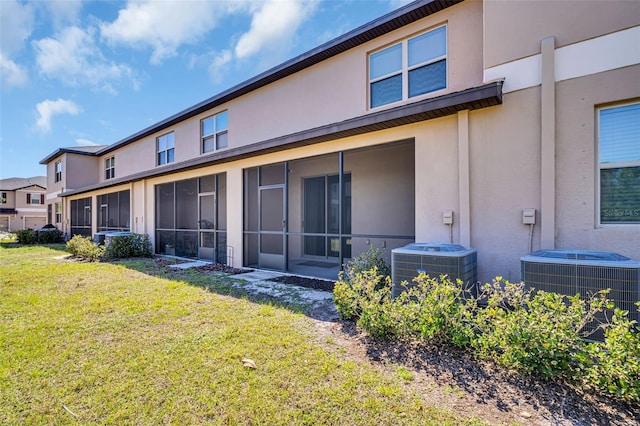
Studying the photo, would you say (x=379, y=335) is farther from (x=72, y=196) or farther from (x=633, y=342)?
(x=72, y=196)

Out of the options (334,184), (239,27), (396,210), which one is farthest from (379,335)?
(239,27)

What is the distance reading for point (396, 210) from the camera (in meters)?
8.85

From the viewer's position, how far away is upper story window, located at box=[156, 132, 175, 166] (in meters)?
13.2

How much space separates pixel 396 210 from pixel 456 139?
3.80 metres

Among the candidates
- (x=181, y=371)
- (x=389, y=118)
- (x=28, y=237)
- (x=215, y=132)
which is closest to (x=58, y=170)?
(x=28, y=237)

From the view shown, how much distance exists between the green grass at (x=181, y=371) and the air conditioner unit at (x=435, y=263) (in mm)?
1681

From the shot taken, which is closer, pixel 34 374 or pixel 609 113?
pixel 34 374

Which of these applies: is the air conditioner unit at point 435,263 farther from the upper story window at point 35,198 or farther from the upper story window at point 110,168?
the upper story window at point 35,198

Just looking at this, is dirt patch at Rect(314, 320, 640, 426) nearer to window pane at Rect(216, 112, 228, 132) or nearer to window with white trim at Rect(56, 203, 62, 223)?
window pane at Rect(216, 112, 228, 132)

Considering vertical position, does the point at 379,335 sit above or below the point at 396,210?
below

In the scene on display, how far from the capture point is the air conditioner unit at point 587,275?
330 centimetres

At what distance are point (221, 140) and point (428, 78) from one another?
7402 mm

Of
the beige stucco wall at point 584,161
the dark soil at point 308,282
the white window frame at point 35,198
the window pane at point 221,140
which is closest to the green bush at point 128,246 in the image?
the window pane at point 221,140

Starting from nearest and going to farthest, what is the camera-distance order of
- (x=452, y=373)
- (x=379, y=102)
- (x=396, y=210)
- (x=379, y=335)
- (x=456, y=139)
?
(x=452, y=373), (x=379, y=335), (x=456, y=139), (x=379, y=102), (x=396, y=210)
